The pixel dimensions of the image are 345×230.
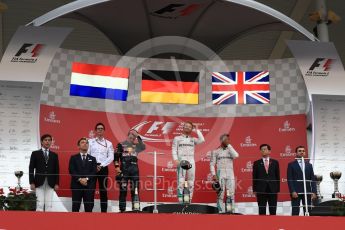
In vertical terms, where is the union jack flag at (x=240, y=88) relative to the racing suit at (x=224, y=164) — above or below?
above

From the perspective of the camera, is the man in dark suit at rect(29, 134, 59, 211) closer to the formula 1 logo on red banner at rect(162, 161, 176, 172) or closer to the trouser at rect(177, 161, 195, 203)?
the trouser at rect(177, 161, 195, 203)

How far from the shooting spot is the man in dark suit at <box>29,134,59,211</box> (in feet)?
29.2

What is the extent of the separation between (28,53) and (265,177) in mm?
4334

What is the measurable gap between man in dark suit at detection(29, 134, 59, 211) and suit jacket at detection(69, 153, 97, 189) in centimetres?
26

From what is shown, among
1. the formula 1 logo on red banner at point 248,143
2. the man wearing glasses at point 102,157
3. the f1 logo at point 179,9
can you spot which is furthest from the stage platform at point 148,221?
the f1 logo at point 179,9

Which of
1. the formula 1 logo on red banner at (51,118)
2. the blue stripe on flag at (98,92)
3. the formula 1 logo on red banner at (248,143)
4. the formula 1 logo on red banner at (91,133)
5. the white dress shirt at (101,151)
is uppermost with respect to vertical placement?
the blue stripe on flag at (98,92)

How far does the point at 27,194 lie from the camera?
8.35m

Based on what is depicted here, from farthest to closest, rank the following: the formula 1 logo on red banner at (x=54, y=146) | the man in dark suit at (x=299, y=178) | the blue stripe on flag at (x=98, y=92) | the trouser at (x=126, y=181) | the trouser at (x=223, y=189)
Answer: the blue stripe on flag at (x=98, y=92), the formula 1 logo on red banner at (x=54, y=146), the man in dark suit at (x=299, y=178), the trouser at (x=223, y=189), the trouser at (x=126, y=181)

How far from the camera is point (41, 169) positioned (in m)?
8.98

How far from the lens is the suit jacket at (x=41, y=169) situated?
29.2 feet

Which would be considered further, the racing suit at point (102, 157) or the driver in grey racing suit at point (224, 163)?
the racing suit at point (102, 157)

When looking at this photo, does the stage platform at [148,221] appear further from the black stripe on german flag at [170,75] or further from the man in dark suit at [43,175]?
the black stripe on german flag at [170,75]

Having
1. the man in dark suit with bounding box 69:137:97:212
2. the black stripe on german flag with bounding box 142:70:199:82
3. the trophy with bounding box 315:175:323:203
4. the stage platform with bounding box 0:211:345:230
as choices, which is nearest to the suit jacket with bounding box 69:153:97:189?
the man in dark suit with bounding box 69:137:97:212

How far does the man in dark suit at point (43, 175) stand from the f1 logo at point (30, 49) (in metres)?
1.86
